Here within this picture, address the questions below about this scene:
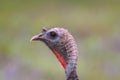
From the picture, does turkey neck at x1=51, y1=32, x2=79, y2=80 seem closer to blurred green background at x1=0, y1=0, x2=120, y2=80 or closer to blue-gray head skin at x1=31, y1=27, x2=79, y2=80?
blue-gray head skin at x1=31, y1=27, x2=79, y2=80

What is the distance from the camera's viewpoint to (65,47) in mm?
3229

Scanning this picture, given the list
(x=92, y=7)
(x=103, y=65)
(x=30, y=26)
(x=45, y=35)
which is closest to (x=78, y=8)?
(x=92, y=7)

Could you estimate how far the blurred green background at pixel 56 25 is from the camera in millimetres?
8859

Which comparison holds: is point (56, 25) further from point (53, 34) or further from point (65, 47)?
→ point (65, 47)

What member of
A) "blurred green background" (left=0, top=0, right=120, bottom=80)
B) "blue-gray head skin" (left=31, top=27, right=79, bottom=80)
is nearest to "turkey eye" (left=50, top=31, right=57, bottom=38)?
"blue-gray head skin" (left=31, top=27, right=79, bottom=80)

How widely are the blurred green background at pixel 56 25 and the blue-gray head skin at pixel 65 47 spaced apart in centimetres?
496

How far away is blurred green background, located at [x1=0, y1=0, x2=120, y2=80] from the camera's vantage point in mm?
8859

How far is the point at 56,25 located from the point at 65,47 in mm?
8308

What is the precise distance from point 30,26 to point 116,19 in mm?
1635

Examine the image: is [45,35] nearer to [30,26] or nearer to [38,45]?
[38,45]

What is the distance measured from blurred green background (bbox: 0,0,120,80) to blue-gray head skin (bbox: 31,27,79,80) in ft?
16.3

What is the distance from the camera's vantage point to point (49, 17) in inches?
493

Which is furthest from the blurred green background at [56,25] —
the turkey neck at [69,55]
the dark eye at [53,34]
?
the turkey neck at [69,55]

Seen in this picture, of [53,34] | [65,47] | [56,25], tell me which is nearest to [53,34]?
[53,34]
